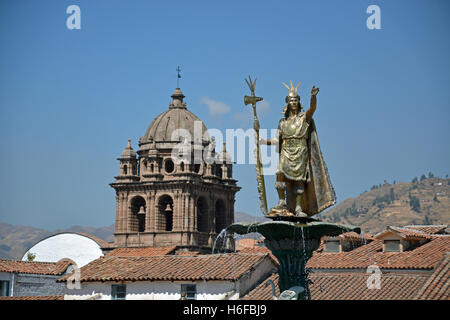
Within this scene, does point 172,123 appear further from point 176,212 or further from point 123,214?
point 123,214

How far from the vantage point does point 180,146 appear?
67.9 metres

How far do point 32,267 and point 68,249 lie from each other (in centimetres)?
2292

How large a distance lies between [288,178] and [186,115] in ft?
184

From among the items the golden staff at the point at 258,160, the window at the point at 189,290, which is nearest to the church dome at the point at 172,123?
the window at the point at 189,290

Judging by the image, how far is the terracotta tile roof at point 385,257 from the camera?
34.3m

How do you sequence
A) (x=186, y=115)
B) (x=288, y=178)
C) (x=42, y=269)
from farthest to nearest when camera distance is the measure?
(x=186, y=115) → (x=42, y=269) → (x=288, y=178)

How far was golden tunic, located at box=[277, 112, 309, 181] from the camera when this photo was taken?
14125 mm

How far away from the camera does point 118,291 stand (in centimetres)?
3319

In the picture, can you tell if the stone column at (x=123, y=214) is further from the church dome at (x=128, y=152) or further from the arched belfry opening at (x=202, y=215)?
the arched belfry opening at (x=202, y=215)

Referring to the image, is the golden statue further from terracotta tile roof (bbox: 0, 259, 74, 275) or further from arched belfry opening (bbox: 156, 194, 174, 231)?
arched belfry opening (bbox: 156, 194, 174, 231)

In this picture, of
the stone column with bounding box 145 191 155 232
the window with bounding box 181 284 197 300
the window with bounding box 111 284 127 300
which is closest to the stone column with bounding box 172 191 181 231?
the stone column with bounding box 145 191 155 232

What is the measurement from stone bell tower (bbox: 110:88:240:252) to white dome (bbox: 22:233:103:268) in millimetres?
3211
